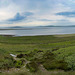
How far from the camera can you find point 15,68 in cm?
1440

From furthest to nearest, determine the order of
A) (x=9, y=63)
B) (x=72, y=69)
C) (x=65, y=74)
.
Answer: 1. (x=9, y=63)
2. (x=72, y=69)
3. (x=65, y=74)

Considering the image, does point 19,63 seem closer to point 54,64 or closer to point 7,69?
point 7,69

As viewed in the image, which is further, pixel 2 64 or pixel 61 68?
pixel 2 64

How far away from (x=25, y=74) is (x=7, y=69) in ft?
13.2

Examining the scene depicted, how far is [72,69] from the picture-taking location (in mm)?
12898

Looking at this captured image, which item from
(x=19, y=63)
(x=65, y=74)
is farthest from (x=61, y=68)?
→ (x=19, y=63)

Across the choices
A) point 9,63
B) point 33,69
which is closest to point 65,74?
point 33,69

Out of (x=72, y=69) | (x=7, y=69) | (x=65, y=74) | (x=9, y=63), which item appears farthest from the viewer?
(x=9, y=63)

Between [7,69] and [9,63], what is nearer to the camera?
[7,69]

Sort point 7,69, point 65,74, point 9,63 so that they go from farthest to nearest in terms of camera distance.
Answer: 1. point 9,63
2. point 7,69
3. point 65,74

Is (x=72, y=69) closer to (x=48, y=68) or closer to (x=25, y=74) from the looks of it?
(x=48, y=68)

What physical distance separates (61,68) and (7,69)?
8254mm

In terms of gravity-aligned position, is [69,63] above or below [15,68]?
above

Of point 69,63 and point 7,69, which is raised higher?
point 69,63
